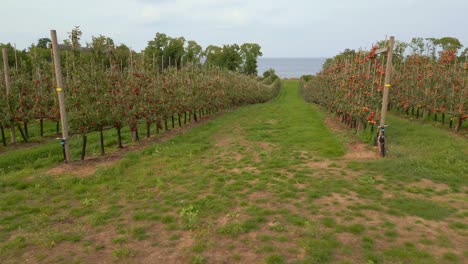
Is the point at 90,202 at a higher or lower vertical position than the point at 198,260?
lower

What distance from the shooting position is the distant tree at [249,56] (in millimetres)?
81875

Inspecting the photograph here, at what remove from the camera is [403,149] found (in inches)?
468

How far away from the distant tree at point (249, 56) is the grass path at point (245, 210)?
72.2 m

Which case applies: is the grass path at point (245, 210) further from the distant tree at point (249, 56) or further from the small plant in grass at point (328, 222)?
the distant tree at point (249, 56)

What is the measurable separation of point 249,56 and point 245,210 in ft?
257

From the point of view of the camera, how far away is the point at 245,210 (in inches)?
263

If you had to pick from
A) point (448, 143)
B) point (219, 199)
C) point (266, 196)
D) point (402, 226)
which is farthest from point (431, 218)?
point (448, 143)

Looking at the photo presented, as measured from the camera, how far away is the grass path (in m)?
5.07

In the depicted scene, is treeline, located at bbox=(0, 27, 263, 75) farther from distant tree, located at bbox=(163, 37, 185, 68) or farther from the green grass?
the green grass

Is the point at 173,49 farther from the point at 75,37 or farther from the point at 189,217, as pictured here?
the point at 189,217

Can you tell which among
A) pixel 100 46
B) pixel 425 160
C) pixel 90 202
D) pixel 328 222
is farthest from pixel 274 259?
pixel 100 46

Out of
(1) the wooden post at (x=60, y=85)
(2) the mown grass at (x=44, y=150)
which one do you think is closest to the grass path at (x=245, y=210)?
(1) the wooden post at (x=60, y=85)

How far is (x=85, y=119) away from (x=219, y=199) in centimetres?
597

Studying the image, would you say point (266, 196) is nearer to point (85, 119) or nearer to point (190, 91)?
point (85, 119)
